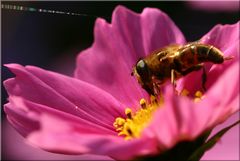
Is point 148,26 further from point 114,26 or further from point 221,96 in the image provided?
point 221,96

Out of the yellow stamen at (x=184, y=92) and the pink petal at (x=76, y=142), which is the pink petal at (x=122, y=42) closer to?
the yellow stamen at (x=184, y=92)

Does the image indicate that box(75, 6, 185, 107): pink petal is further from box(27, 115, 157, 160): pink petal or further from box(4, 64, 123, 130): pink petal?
box(27, 115, 157, 160): pink petal

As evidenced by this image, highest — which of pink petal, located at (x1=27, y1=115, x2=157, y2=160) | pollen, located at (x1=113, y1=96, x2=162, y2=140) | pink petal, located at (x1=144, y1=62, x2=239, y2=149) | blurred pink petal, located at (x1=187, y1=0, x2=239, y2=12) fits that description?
blurred pink petal, located at (x1=187, y1=0, x2=239, y2=12)

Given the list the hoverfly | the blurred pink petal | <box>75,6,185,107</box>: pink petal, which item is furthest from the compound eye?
the blurred pink petal

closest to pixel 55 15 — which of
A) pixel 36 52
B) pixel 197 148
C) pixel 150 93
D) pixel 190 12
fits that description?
pixel 36 52

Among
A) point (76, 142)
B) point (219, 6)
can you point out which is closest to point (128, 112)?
point (76, 142)

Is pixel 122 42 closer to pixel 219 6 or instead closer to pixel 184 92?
pixel 184 92
